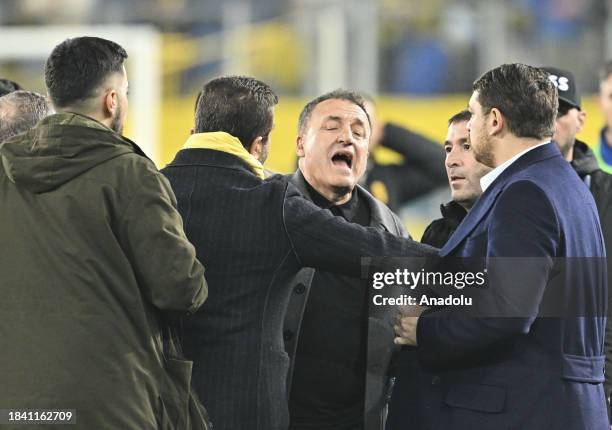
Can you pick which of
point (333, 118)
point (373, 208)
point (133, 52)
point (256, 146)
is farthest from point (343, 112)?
point (133, 52)

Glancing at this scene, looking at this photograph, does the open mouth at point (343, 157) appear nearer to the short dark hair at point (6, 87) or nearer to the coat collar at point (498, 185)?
the coat collar at point (498, 185)

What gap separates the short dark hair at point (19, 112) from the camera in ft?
11.0

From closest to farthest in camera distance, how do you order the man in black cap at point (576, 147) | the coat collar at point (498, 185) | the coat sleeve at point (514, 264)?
the coat sleeve at point (514, 264) → the coat collar at point (498, 185) → the man in black cap at point (576, 147)

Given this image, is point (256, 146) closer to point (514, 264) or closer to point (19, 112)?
point (514, 264)

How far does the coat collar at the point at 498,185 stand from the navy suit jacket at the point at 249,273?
9.8 inches

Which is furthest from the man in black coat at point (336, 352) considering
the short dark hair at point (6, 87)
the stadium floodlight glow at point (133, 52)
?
the stadium floodlight glow at point (133, 52)

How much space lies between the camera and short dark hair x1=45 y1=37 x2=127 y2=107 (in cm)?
262

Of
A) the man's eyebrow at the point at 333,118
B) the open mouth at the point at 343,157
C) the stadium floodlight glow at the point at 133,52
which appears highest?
Result: the stadium floodlight glow at the point at 133,52

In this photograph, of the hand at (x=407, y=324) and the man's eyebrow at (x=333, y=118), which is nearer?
the hand at (x=407, y=324)

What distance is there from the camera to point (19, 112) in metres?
3.39

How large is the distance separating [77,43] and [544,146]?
121 centimetres

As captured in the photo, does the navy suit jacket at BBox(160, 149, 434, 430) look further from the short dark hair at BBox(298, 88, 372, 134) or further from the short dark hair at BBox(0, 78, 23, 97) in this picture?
the short dark hair at BBox(0, 78, 23, 97)

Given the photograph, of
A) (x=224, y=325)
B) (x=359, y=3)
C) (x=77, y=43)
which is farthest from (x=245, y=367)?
(x=359, y=3)

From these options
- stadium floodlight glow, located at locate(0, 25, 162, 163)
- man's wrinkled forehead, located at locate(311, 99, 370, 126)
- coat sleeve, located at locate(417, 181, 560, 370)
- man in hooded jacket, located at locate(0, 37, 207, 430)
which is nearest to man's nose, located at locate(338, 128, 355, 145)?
man's wrinkled forehead, located at locate(311, 99, 370, 126)
